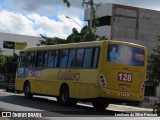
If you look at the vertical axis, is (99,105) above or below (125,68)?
below

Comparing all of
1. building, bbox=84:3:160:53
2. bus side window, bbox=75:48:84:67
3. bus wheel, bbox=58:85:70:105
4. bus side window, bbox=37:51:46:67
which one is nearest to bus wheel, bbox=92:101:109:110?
bus wheel, bbox=58:85:70:105

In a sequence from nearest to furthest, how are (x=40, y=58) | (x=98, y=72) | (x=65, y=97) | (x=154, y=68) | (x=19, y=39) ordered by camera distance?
(x=98, y=72) < (x=65, y=97) < (x=40, y=58) < (x=154, y=68) < (x=19, y=39)

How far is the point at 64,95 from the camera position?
76.0 ft

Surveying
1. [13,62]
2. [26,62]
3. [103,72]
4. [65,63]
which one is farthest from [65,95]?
[13,62]

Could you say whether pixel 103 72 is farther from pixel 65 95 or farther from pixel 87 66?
pixel 65 95

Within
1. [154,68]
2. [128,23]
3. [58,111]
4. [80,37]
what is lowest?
[58,111]

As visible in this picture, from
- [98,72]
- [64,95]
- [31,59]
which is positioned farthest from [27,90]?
[98,72]

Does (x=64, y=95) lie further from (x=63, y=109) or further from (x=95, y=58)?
(x=95, y=58)

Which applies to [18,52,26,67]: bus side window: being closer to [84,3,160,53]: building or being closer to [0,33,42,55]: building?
[84,3,160,53]: building

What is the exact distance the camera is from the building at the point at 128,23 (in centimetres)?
7156

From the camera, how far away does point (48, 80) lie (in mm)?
25156

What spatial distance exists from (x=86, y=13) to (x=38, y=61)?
4850cm

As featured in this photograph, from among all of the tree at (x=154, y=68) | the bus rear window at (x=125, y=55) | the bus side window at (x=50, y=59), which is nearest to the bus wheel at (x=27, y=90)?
the bus side window at (x=50, y=59)

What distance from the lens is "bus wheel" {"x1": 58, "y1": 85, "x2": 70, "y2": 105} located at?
2283 centimetres
